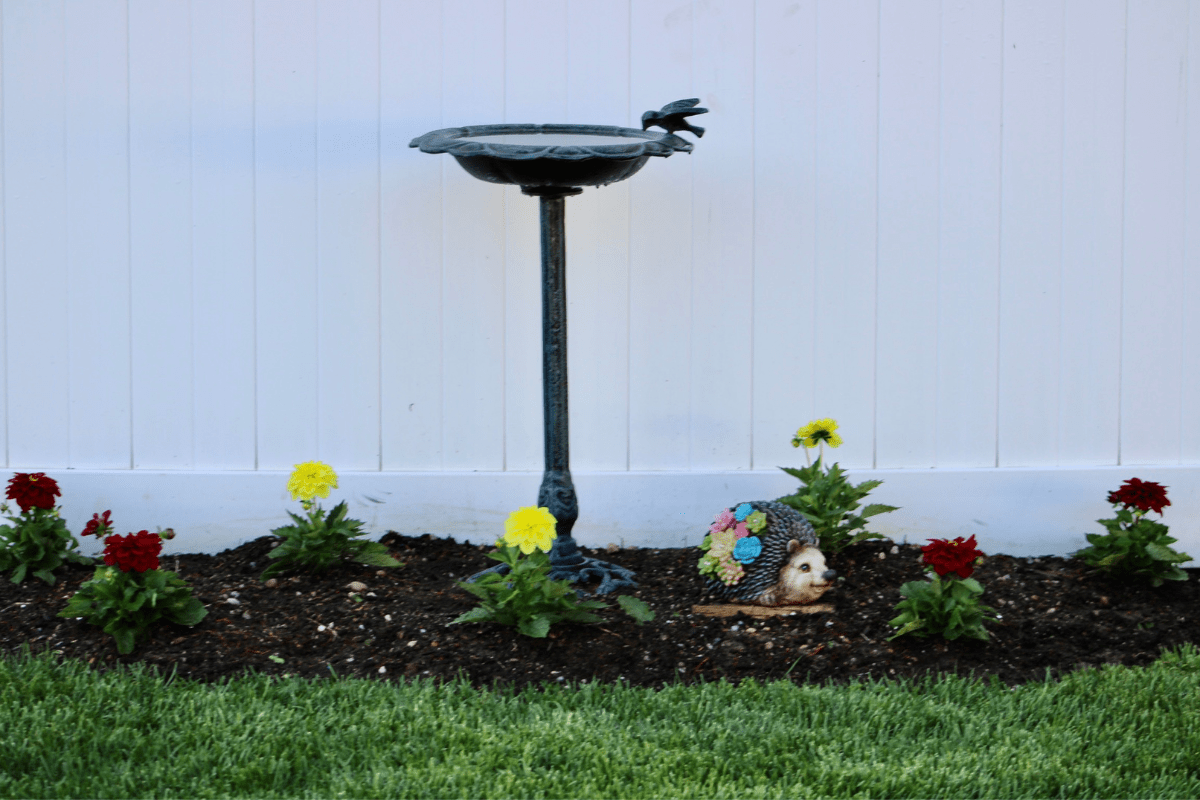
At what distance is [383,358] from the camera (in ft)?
13.7

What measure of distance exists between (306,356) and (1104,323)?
3.25m

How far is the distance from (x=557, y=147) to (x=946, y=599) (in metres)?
1.82

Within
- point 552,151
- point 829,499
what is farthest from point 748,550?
point 552,151

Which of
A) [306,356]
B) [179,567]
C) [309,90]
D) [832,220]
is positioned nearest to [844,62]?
[832,220]

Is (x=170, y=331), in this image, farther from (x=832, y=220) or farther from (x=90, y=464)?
(x=832, y=220)

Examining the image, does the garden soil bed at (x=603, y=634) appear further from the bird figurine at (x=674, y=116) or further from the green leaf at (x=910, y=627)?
the bird figurine at (x=674, y=116)

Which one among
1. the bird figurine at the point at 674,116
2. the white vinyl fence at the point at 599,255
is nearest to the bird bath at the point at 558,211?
the bird figurine at the point at 674,116

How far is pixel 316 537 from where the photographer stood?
12.0ft

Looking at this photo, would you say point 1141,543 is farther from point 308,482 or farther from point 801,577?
point 308,482

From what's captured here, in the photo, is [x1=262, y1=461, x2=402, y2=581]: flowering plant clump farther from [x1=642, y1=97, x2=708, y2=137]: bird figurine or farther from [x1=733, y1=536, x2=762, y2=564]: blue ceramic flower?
[x1=642, y1=97, x2=708, y2=137]: bird figurine

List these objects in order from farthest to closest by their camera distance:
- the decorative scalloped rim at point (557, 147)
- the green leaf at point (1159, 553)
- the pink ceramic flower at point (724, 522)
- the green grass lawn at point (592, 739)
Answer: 1. the green leaf at point (1159, 553)
2. the pink ceramic flower at point (724, 522)
3. the decorative scalloped rim at point (557, 147)
4. the green grass lawn at point (592, 739)

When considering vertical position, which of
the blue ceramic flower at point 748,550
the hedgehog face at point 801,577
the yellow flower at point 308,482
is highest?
the yellow flower at point 308,482

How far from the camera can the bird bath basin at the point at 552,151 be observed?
320cm

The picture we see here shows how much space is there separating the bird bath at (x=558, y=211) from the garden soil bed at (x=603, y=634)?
0.28m
